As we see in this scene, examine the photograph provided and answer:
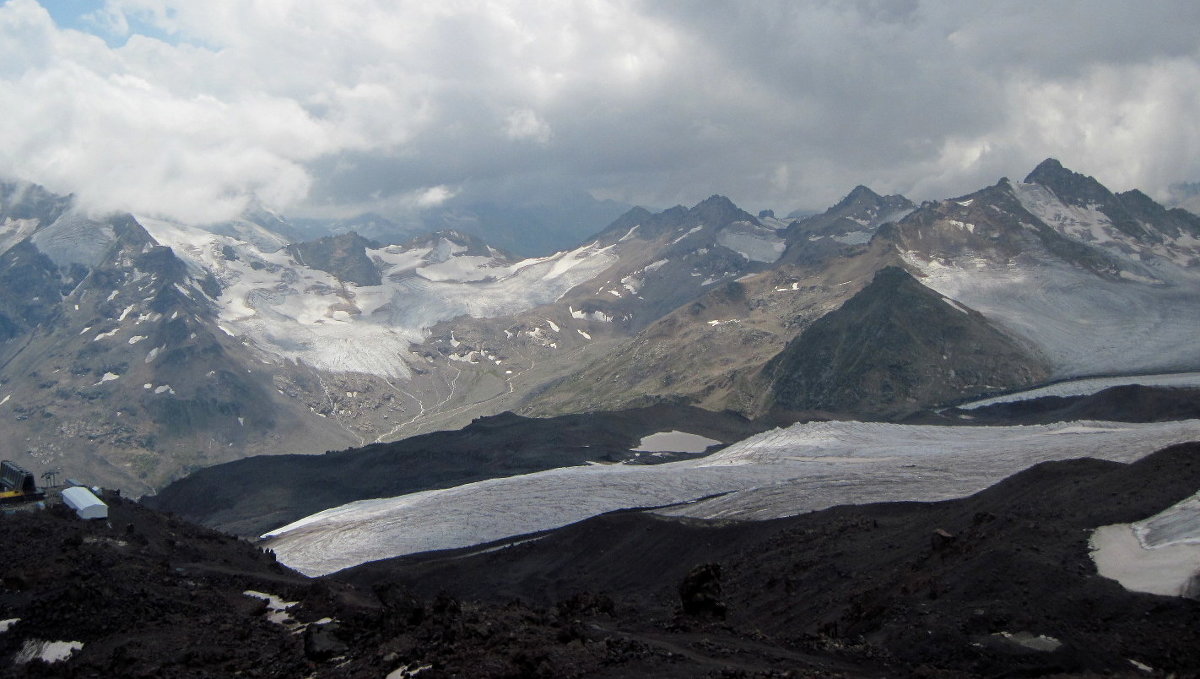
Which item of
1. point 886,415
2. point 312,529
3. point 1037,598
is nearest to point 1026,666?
point 1037,598

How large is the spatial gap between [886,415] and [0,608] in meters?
182

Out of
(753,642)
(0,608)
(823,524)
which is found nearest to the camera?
(753,642)

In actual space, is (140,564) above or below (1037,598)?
above

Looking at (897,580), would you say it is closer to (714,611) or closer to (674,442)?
(714,611)

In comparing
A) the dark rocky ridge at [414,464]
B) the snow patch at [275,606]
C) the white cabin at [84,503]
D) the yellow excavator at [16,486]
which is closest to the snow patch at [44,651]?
the snow patch at [275,606]

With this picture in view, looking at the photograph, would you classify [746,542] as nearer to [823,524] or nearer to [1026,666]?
[823,524]

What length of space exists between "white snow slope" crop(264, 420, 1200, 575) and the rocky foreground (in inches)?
742

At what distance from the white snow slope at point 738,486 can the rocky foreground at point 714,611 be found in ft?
61.8

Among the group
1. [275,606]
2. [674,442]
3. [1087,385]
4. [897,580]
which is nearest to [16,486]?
[275,606]

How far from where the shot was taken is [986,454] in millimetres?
83438

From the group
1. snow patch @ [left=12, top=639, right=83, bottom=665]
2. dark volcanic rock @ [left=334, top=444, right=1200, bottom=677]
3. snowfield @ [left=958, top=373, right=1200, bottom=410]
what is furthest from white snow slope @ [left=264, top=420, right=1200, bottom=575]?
snowfield @ [left=958, top=373, right=1200, bottom=410]

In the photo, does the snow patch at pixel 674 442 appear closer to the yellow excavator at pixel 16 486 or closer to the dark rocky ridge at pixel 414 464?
the dark rocky ridge at pixel 414 464

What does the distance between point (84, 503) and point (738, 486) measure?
1974 inches

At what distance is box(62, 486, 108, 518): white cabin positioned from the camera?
56.5 meters
